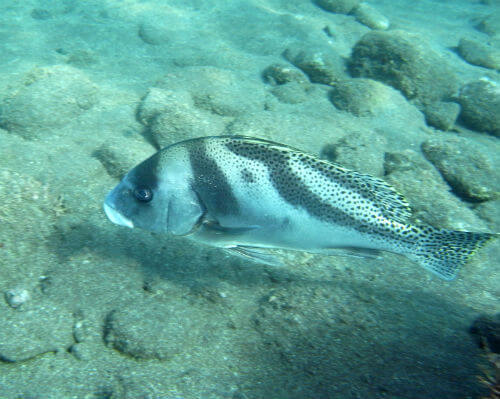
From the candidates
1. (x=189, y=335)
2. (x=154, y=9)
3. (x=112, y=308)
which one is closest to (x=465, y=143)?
(x=189, y=335)

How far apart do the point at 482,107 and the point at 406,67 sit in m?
1.81

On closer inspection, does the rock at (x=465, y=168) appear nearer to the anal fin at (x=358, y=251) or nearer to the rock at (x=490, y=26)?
the anal fin at (x=358, y=251)

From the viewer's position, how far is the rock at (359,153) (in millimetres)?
4649

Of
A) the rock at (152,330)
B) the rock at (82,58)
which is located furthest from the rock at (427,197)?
the rock at (82,58)

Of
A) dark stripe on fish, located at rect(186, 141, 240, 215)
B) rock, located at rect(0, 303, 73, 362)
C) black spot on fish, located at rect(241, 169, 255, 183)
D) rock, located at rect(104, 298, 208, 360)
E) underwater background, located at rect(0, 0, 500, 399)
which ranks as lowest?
rock, located at rect(0, 303, 73, 362)

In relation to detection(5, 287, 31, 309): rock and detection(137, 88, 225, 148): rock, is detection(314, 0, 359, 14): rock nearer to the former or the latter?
detection(137, 88, 225, 148): rock

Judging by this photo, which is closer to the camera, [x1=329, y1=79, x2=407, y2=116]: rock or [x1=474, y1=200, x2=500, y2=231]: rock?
[x1=474, y1=200, x2=500, y2=231]: rock

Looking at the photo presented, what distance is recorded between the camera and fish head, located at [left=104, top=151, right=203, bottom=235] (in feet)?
8.05

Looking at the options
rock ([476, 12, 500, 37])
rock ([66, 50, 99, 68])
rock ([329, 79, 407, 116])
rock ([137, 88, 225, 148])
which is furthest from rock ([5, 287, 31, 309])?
rock ([476, 12, 500, 37])

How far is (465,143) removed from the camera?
17.7 feet

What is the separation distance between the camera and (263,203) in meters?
2.42

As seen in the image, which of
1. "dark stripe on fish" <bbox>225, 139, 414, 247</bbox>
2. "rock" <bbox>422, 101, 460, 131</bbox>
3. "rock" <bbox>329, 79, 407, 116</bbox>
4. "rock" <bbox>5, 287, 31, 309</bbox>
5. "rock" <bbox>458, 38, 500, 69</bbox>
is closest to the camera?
"dark stripe on fish" <bbox>225, 139, 414, 247</bbox>

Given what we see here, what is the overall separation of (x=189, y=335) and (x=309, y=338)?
1062 millimetres

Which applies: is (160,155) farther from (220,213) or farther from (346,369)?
(346,369)
